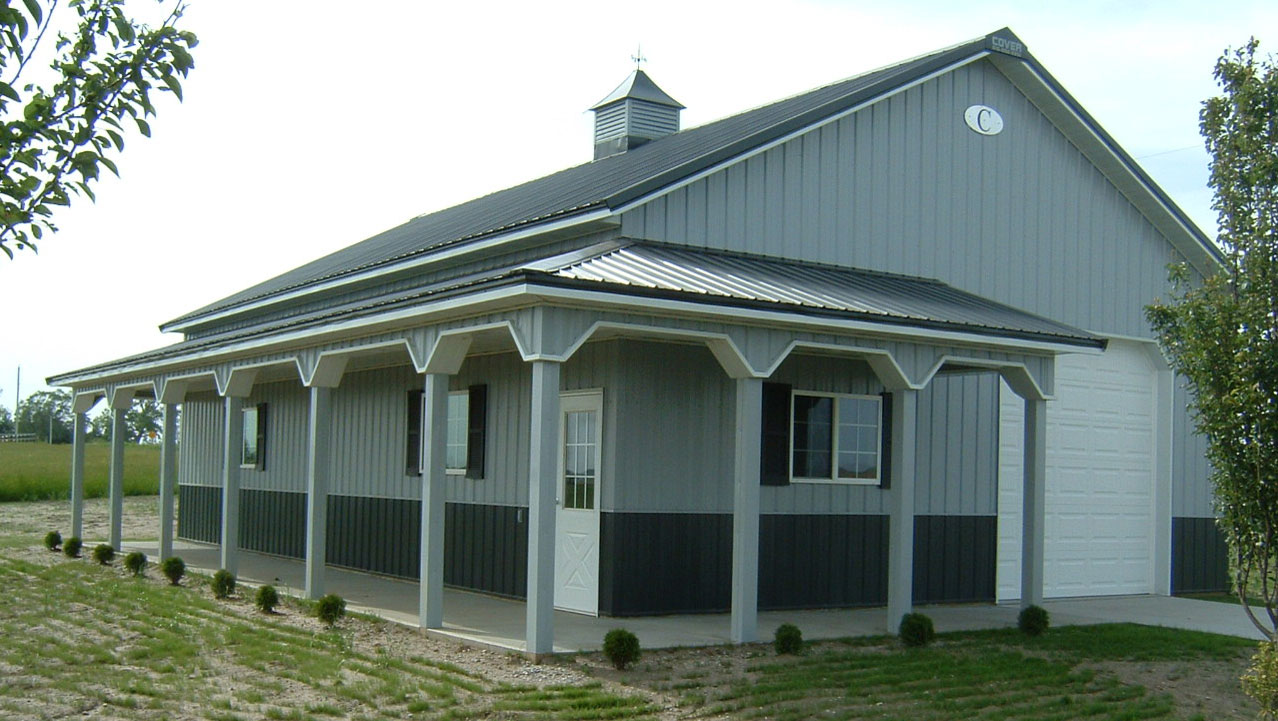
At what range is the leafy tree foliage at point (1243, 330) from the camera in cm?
817

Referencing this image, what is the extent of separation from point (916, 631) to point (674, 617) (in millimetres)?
2469

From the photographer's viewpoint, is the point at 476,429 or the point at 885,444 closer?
the point at 885,444

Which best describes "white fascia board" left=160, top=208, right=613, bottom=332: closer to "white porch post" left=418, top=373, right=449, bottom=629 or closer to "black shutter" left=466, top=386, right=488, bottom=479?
"black shutter" left=466, top=386, right=488, bottom=479

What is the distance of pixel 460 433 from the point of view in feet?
49.9

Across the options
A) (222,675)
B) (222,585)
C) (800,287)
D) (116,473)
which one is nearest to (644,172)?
(800,287)

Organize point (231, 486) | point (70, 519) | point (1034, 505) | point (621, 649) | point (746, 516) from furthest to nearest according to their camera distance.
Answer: point (70, 519), point (231, 486), point (1034, 505), point (746, 516), point (621, 649)

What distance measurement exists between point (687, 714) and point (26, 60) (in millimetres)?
5697

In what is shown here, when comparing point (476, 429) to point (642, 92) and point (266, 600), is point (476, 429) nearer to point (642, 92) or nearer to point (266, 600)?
point (266, 600)

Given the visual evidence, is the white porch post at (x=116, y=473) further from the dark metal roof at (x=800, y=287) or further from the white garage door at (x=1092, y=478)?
the white garage door at (x=1092, y=478)

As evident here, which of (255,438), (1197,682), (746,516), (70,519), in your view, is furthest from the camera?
(70,519)

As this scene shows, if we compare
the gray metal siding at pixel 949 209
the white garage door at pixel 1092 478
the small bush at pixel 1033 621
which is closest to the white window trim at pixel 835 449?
the gray metal siding at pixel 949 209

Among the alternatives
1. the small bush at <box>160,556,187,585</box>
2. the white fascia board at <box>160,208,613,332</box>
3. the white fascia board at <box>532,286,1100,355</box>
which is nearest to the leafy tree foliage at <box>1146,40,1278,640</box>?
the white fascia board at <box>532,286,1100,355</box>

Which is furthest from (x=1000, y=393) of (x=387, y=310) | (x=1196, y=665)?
(x=387, y=310)

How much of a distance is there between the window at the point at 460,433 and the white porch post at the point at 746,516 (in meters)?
4.24
